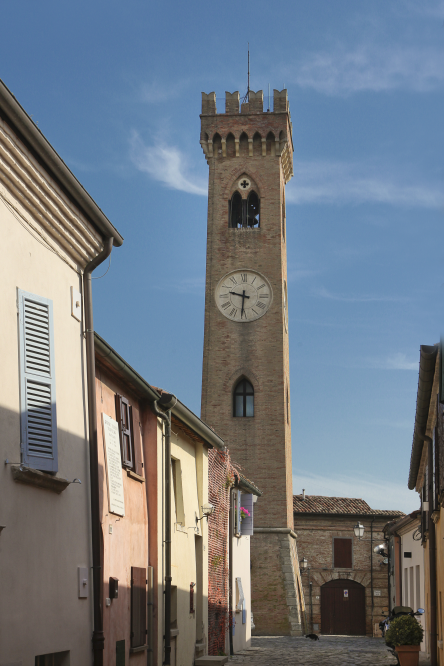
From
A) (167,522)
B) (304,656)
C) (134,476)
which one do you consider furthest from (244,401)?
(134,476)

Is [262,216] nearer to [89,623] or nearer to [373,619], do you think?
[373,619]

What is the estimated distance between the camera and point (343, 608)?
4141cm

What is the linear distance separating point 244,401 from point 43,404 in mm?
28838

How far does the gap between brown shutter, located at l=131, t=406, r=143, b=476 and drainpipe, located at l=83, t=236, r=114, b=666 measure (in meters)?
3.70

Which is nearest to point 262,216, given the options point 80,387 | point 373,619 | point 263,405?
point 263,405

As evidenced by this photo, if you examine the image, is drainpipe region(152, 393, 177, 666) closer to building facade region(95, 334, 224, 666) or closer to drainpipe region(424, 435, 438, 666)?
building facade region(95, 334, 224, 666)

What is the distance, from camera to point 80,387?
28.0 feet

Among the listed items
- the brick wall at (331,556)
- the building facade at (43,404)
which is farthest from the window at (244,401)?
the building facade at (43,404)

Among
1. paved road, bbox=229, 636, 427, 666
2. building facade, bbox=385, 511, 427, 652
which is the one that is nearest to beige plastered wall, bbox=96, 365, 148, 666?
paved road, bbox=229, 636, 427, 666

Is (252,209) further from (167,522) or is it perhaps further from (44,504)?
(44,504)

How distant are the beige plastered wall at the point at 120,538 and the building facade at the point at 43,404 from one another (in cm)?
189

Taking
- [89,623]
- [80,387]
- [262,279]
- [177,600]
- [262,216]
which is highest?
[262,216]

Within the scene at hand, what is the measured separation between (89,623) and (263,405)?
27473 mm

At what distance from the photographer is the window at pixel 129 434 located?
11609mm
